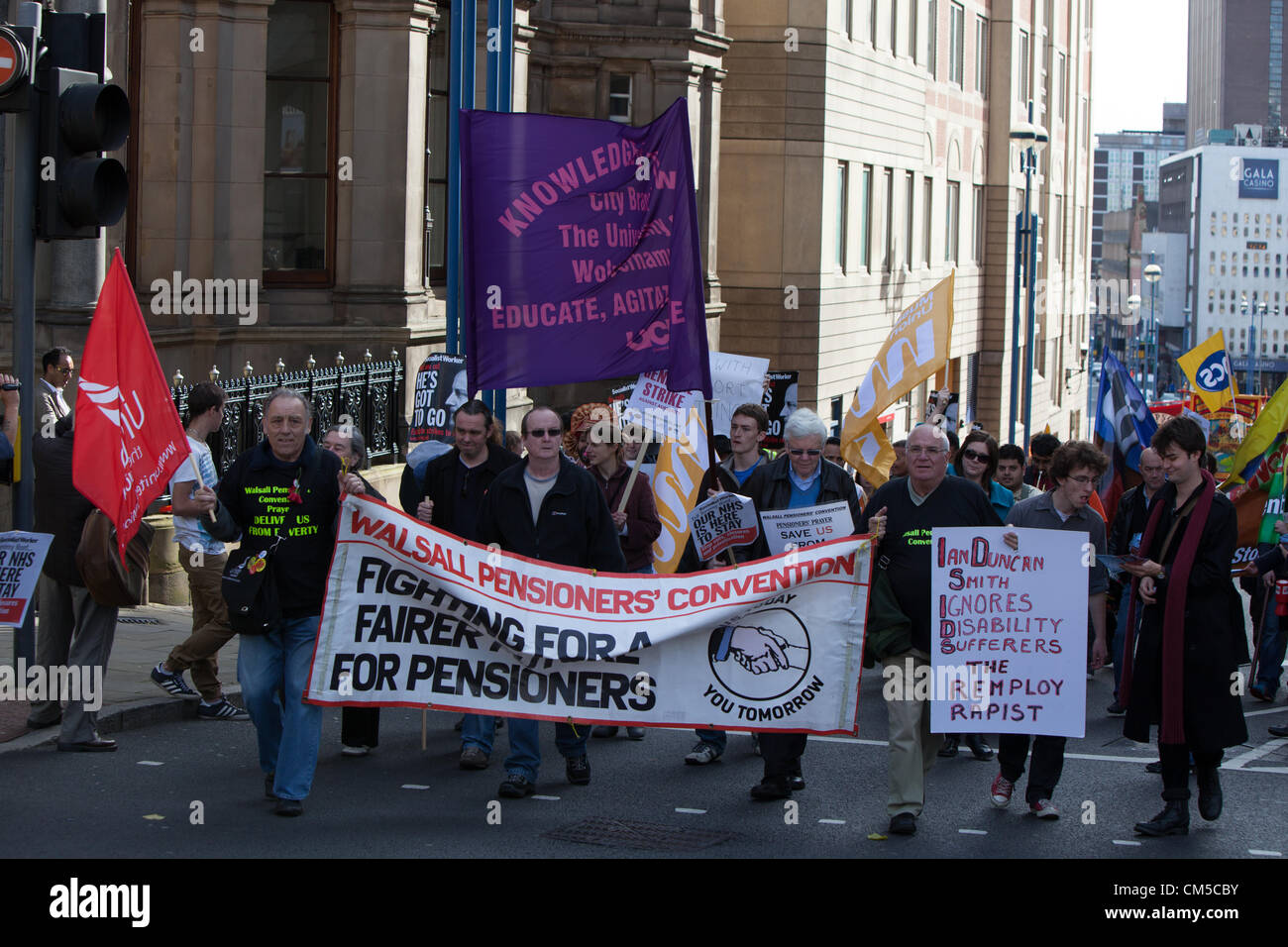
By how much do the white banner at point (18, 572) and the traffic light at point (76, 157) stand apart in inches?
62.0

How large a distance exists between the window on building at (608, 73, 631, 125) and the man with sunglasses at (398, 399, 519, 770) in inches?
A: 757

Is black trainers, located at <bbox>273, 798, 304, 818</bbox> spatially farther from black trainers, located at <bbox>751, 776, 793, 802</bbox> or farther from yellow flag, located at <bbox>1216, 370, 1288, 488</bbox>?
yellow flag, located at <bbox>1216, 370, 1288, 488</bbox>

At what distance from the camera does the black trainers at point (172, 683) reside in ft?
35.3

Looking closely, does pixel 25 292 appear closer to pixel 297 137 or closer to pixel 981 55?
pixel 297 137

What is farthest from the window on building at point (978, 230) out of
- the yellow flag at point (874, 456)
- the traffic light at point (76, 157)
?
the traffic light at point (76, 157)

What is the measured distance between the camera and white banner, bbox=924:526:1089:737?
8.63 m

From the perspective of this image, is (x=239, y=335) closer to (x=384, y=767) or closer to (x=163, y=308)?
(x=163, y=308)

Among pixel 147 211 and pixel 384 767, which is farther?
pixel 147 211

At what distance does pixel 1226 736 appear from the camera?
862 cm

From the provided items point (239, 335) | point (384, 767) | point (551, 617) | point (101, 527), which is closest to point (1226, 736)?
point (551, 617)

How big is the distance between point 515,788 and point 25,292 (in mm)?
3684

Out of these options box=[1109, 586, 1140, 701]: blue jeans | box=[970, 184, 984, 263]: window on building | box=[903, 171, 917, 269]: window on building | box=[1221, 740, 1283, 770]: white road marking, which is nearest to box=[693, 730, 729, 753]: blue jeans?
box=[1109, 586, 1140, 701]: blue jeans

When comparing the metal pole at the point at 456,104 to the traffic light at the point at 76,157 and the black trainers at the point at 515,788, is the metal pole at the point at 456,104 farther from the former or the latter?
the black trainers at the point at 515,788

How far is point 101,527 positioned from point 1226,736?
5.66 meters
